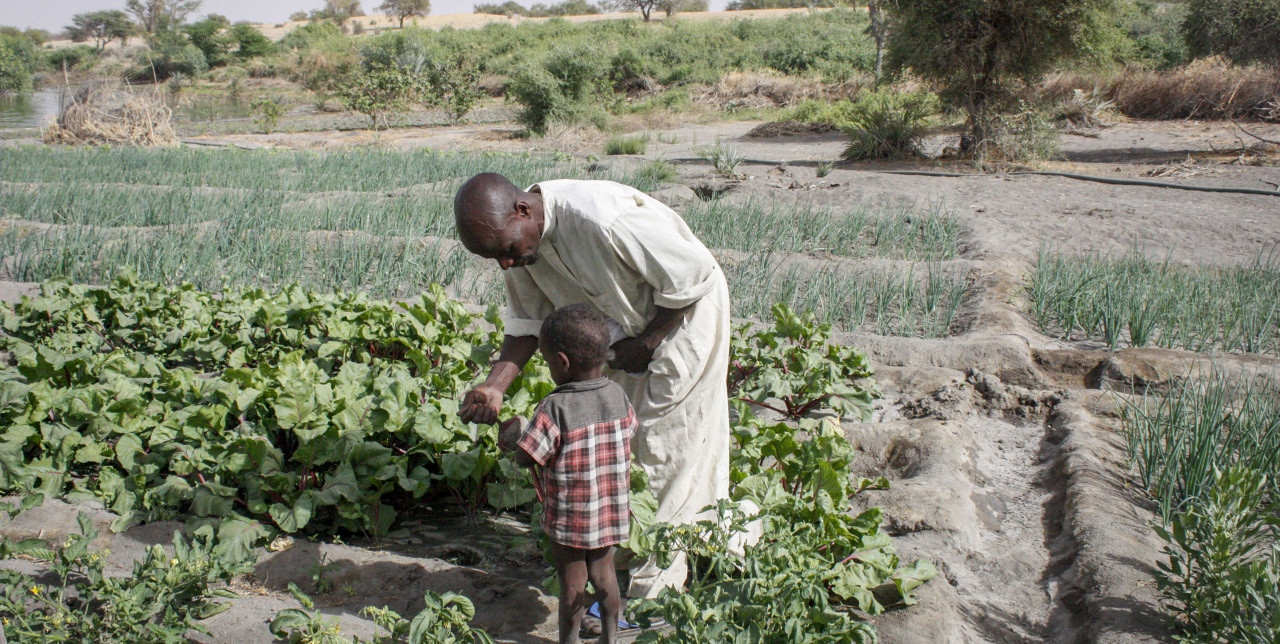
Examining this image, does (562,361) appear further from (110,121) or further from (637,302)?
(110,121)

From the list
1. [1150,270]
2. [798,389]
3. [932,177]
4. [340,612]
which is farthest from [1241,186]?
[340,612]

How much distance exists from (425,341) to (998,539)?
8.06ft

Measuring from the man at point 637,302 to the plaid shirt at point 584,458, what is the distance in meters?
0.18

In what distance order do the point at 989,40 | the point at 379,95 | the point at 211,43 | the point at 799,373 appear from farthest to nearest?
1. the point at 211,43
2. the point at 379,95
3. the point at 989,40
4. the point at 799,373

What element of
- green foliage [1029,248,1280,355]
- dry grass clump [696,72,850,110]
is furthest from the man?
dry grass clump [696,72,850,110]

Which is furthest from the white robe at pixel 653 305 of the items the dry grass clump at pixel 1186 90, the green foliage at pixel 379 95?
the green foliage at pixel 379 95

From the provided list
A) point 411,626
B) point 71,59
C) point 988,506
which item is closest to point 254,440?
point 411,626

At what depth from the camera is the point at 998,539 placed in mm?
2975

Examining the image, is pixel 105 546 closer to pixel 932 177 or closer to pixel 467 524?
pixel 467 524

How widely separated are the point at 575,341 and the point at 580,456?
278mm

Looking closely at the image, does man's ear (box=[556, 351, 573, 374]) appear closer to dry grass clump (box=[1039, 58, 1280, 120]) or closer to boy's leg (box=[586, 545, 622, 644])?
boy's leg (box=[586, 545, 622, 644])

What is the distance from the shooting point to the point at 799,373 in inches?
148

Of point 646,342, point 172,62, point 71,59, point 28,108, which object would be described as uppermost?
point 71,59

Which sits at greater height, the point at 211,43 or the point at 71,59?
the point at 211,43
